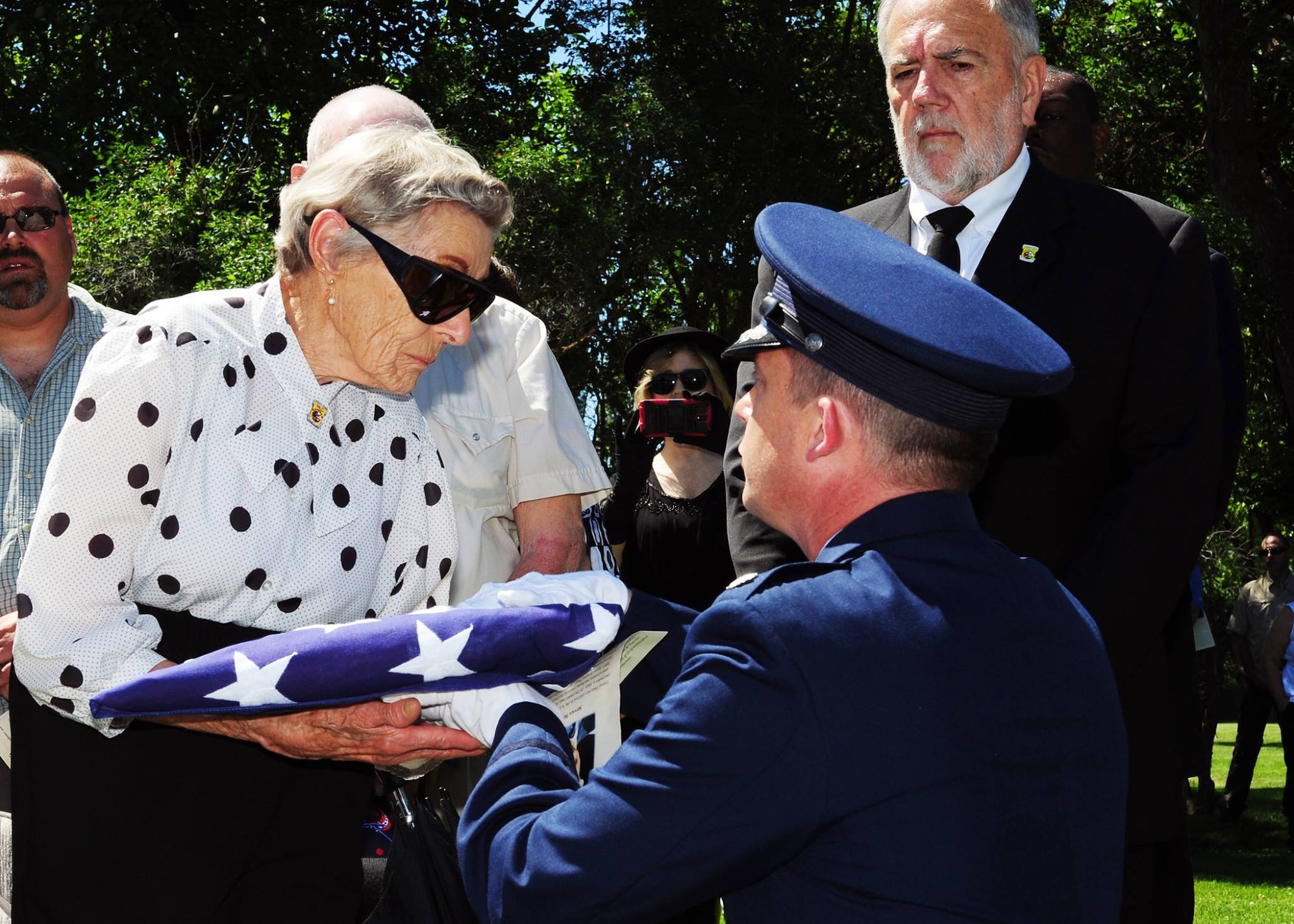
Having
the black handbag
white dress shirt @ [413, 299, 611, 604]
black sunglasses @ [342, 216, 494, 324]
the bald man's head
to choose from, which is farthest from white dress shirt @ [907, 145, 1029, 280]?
the black handbag

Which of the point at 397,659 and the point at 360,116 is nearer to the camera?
the point at 397,659

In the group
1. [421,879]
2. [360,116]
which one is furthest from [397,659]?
[360,116]

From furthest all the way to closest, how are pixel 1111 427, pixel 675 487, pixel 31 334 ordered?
pixel 675 487, pixel 31 334, pixel 1111 427

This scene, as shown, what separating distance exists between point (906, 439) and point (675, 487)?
383 centimetres

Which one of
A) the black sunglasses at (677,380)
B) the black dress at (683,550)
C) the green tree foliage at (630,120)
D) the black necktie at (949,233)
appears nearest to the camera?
the black necktie at (949,233)

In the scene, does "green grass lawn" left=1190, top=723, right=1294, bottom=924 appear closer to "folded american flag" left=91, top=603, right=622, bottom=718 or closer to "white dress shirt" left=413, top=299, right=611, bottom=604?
"white dress shirt" left=413, top=299, right=611, bottom=604

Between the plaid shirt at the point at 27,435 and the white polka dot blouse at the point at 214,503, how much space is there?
1.63 m

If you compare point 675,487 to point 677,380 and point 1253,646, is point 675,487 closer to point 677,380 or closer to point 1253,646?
point 677,380

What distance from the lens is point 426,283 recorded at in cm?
265

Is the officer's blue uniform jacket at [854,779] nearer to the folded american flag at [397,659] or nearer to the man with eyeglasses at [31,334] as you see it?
the folded american flag at [397,659]

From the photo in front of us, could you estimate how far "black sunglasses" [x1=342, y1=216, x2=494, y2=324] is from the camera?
2.63 meters

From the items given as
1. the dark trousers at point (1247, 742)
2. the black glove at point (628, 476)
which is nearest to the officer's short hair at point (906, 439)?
the black glove at point (628, 476)

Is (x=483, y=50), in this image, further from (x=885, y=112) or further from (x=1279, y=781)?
(x=1279, y=781)

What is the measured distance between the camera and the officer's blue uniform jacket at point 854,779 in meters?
1.67
